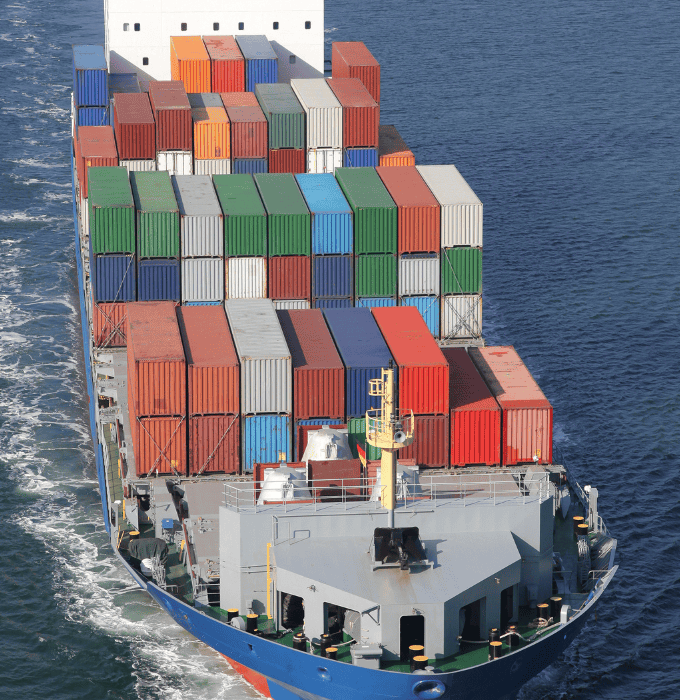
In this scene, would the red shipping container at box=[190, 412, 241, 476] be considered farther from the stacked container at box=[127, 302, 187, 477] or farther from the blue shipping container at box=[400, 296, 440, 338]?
the blue shipping container at box=[400, 296, 440, 338]

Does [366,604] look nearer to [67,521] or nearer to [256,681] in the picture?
[256,681]

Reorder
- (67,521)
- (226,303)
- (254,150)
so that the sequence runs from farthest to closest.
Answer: (254,150)
(67,521)
(226,303)

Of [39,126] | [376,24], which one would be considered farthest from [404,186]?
[376,24]

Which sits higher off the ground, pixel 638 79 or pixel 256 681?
pixel 638 79

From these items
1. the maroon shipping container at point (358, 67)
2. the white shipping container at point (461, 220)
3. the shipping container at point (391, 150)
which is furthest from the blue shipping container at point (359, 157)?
the white shipping container at point (461, 220)

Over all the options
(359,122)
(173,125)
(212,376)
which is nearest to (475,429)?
(212,376)

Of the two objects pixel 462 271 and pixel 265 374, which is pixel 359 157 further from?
pixel 265 374
